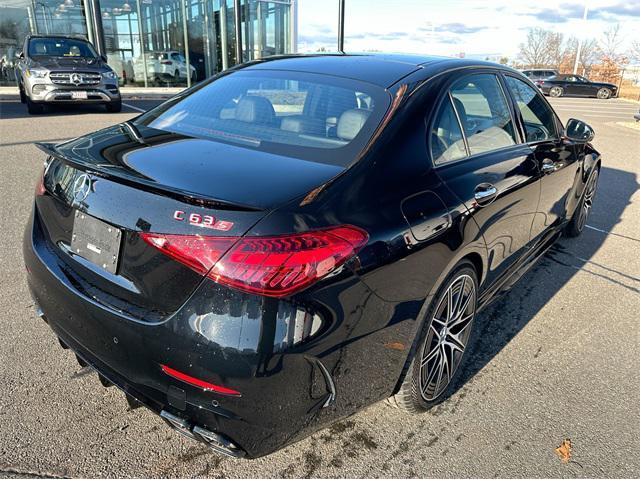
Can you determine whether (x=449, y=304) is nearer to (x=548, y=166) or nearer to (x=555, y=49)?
(x=548, y=166)

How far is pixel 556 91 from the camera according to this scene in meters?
31.2

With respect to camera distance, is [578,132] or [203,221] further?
[578,132]

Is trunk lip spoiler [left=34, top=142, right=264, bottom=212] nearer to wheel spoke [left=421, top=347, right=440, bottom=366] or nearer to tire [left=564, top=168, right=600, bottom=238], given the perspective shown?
wheel spoke [left=421, top=347, right=440, bottom=366]

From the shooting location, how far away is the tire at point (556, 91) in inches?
1221

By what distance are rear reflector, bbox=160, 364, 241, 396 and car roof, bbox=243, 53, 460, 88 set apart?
162cm

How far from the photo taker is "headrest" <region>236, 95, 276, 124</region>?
2582 millimetres

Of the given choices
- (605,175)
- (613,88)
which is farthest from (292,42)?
(613,88)

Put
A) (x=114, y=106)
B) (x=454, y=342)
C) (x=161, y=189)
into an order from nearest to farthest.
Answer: (x=161, y=189), (x=454, y=342), (x=114, y=106)

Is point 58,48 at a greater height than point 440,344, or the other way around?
point 58,48

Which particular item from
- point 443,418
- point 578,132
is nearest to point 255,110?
point 443,418

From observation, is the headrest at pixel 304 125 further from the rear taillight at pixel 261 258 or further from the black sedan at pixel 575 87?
the black sedan at pixel 575 87

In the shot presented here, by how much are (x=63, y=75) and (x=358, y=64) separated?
1070 centimetres

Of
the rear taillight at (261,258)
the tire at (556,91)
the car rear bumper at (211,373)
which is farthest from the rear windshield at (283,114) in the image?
the tire at (556,91)

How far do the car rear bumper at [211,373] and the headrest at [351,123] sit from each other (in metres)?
0.97
